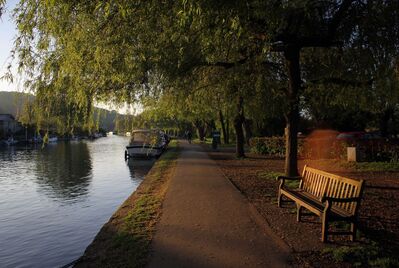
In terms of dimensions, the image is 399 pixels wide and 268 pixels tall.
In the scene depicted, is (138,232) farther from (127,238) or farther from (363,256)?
(363,256)

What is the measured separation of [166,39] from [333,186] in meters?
4.71

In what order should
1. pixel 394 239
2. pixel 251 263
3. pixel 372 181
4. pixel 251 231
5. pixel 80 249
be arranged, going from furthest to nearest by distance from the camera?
pixel 372 181 → pixel 80 249 → pixel 251 231 → pixel 394 239 → pixel 251 263

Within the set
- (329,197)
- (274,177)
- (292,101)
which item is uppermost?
(292,101)

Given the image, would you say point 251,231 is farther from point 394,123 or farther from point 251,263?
point 394,123

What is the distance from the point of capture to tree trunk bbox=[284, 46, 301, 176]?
1287cm

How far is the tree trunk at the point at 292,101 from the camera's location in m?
12.9

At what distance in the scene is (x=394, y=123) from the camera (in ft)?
143

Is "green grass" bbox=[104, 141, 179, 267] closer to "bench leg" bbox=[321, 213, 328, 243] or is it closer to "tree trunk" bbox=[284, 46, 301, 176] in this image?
"bench leg" bbox=[321, 213, 328, 243]

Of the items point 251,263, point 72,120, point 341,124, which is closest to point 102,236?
point 251,263

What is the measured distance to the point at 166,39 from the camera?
920 cm

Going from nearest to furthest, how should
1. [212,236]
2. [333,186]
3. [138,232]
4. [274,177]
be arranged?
[212,236] < [138,232] < [333,186] < [274,177]

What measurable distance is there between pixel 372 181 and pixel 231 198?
549 centimetres

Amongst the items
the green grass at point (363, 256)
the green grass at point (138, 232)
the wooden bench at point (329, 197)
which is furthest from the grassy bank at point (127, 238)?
the wooden bench at point (329, 197)

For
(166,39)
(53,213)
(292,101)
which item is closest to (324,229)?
(166,39)
